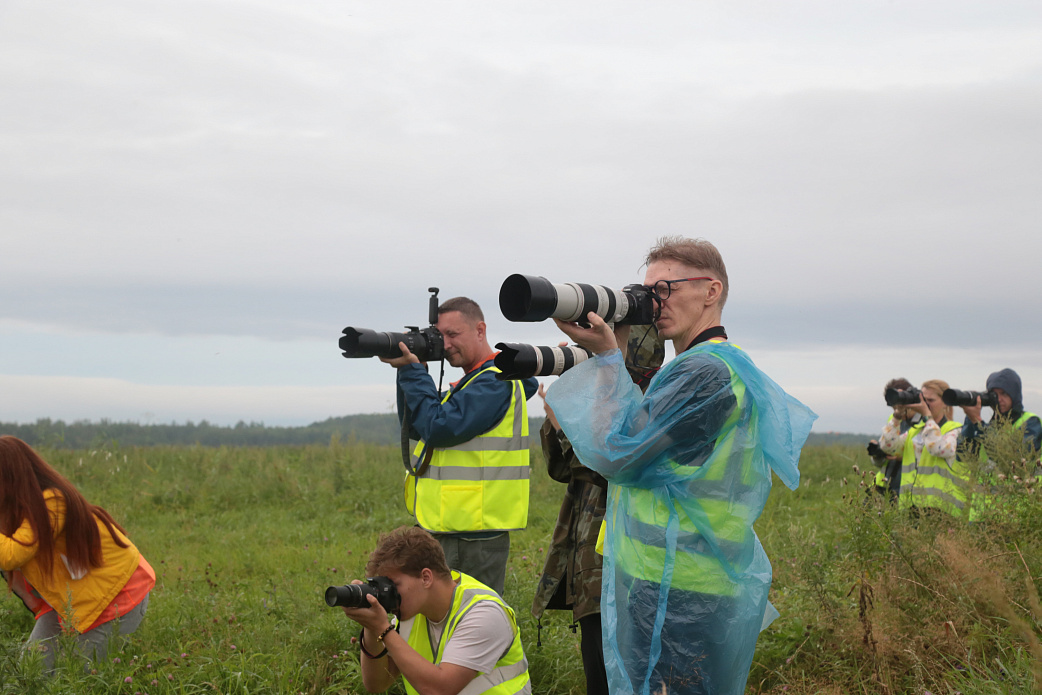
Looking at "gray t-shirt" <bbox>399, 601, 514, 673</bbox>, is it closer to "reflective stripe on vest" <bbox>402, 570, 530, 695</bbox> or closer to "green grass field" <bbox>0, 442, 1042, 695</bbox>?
"reflective stripe on vest" <bbox>402, 570, 530, 695</bbox>

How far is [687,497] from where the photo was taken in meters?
2.38

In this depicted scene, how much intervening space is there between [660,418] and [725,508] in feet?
1.11

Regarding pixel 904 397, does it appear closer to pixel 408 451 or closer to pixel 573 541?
pixel 573 541

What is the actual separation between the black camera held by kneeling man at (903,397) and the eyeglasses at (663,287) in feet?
15.9

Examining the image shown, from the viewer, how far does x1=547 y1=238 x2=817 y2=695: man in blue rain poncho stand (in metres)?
2.34

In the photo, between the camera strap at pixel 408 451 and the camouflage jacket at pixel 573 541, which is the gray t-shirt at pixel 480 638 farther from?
the camera strap at pixel 408 451

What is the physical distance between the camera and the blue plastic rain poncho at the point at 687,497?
234 cm

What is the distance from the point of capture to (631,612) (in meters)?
2.41

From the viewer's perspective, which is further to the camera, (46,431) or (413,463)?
(46,431)

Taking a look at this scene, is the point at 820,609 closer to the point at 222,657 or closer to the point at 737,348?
the point at 737,348

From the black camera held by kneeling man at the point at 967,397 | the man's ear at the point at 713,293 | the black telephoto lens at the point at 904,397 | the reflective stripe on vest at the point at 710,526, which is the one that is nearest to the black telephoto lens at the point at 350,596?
the reflective stripe on vest at the point at 710,526

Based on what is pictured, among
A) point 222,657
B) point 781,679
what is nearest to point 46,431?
point 222,657

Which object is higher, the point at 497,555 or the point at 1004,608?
the point at 1004,608

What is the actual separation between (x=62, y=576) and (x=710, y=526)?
11.8 ft
